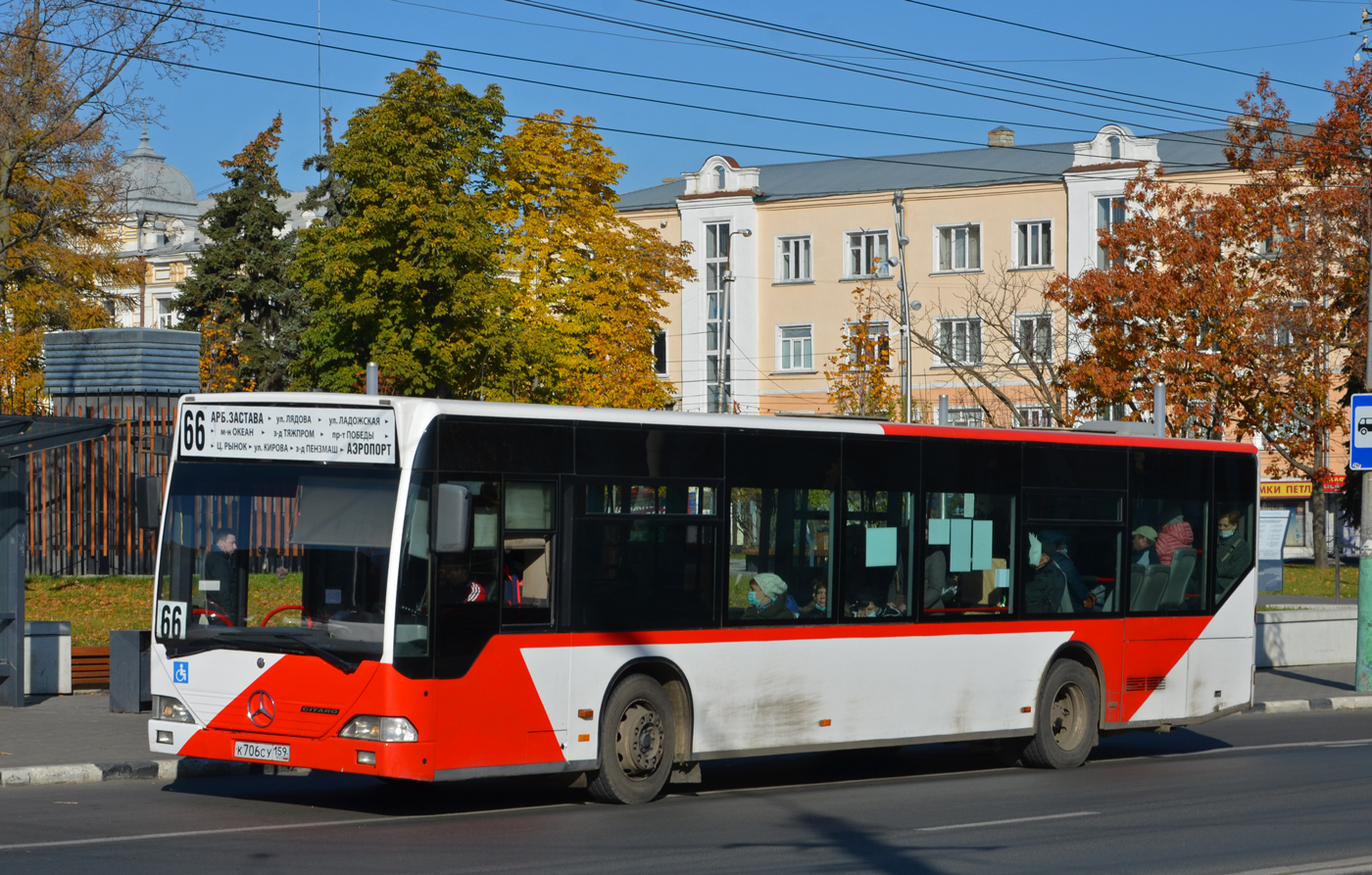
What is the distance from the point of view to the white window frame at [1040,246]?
67.9 m

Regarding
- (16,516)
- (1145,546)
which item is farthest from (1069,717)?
(16,516)

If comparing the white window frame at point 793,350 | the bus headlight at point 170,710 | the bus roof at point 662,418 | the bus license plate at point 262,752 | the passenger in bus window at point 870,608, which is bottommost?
the bus license plate at point 262,752

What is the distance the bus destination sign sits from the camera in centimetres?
1097

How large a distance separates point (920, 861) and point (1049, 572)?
5.78 meters

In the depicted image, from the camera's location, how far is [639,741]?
12062 millimetres

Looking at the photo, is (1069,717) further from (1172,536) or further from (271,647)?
(271,647)

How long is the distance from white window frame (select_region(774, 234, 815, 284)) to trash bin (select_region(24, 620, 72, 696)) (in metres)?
57.3

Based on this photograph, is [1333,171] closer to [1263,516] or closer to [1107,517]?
[1263,516]

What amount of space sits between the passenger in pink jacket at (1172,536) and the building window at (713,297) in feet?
190

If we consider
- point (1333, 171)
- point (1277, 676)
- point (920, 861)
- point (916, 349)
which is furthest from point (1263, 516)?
point (916, 349)

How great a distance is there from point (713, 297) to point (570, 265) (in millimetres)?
22836

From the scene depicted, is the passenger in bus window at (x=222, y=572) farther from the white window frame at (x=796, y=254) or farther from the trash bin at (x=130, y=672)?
the white window frame at (x=796, y=254)

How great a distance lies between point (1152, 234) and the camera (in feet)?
120

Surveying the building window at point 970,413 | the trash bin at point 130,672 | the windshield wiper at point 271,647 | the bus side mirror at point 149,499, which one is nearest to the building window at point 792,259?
the building window at point 970,413
